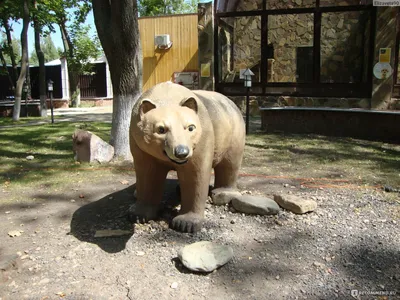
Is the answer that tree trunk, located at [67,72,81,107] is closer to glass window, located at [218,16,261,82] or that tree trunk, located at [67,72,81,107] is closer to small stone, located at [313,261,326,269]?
glass window, located at [218,16,261,82]

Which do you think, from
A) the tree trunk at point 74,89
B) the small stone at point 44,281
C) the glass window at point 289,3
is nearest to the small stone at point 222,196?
the small stone at point 44,281

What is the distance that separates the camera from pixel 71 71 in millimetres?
21250

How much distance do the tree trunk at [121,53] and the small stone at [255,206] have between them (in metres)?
2.75

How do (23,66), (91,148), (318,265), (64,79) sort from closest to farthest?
(318,265), (91,148), (23,66), (64,79)

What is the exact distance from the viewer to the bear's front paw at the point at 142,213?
3.51 m

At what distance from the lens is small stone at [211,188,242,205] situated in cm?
398

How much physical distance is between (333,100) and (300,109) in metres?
1.98

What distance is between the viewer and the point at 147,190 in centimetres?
348

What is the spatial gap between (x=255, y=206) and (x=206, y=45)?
351 inches

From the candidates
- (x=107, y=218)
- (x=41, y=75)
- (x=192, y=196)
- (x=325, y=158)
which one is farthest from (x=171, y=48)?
(x=192, y=196)

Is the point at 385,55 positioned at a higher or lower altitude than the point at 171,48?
lower

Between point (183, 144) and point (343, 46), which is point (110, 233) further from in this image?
point (343, 46)

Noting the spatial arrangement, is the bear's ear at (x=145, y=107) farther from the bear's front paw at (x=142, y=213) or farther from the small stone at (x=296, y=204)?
the small stone at (x=296, y=204)

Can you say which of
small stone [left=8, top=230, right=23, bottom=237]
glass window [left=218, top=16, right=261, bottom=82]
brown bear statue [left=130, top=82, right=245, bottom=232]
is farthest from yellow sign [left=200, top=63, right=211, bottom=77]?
small stone [left=8, top=230, right=23, bottom=237]
